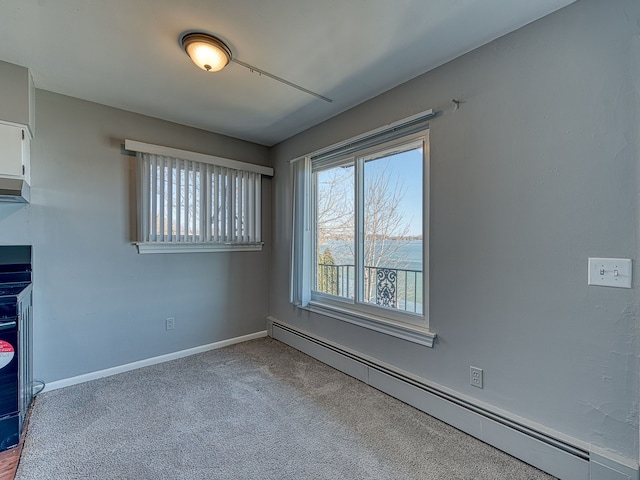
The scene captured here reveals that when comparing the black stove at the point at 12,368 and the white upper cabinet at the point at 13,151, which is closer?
the black stove at the point at 12,368

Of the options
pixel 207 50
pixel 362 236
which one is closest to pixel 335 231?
pixel 362 236

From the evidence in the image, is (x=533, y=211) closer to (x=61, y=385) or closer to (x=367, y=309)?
(x=367, y=309)

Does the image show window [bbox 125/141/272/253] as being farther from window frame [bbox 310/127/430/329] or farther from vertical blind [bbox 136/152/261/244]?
window frame [bbox 310/127/430/329]

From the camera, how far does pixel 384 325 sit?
8.13 feet

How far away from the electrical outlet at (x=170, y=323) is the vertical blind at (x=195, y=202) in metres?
0.81

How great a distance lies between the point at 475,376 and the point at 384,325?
2.41ft

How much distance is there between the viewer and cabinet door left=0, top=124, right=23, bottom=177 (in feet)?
6.84

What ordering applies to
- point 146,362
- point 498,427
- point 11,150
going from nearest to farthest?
1. point 498,427
2. point 11,150
3. point 146,362

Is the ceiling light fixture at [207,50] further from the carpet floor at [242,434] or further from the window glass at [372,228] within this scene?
the carpet floor at [242,434]

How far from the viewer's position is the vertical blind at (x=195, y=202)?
115 inches

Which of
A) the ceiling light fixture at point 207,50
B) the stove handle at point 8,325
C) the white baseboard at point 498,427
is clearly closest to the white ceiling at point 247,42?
the ceiling light fixture at point 207,50


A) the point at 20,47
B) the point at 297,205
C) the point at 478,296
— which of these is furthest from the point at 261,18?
the point at 478,296

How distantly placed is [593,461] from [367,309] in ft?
5.28

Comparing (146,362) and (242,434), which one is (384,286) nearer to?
(242,434)
